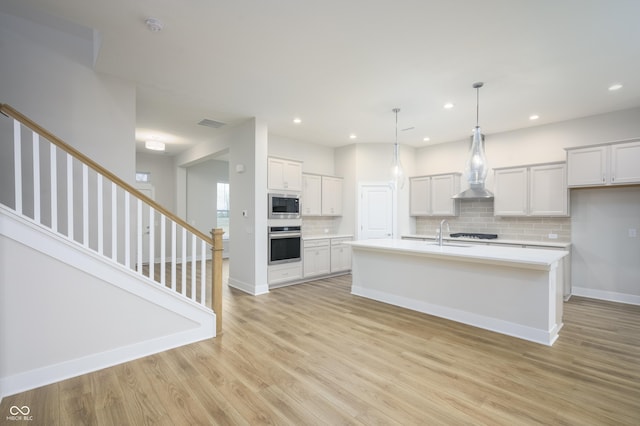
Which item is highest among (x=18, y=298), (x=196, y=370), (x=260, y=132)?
(x=260, y=132)

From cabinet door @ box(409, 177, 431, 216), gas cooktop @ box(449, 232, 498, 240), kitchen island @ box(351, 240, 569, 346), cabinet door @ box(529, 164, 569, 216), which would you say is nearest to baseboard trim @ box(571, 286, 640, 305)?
cabinet door @ box(529, 164, 569, 216)

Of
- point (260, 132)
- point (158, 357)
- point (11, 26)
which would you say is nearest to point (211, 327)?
point (158, 357)

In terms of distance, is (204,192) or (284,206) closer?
(284,206)

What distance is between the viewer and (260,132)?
5090 mm

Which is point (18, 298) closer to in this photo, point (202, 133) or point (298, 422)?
point (298, 422)

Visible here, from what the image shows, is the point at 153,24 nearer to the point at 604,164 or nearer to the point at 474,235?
the point at 474,235

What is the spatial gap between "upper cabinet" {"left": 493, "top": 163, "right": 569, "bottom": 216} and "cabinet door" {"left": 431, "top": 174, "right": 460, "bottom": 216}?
0.79 metres

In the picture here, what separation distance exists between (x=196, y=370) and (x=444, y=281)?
10.1ft

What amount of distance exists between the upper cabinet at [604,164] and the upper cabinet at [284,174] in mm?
4622

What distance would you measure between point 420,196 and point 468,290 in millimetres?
3465

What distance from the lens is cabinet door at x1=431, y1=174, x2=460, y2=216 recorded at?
6293 mm

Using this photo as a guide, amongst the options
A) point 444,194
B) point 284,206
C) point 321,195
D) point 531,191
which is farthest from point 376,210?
point 531,191

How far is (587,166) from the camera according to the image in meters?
Result: 4.59

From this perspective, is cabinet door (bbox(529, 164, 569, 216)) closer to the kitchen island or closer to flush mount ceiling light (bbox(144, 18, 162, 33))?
the kitchen island
